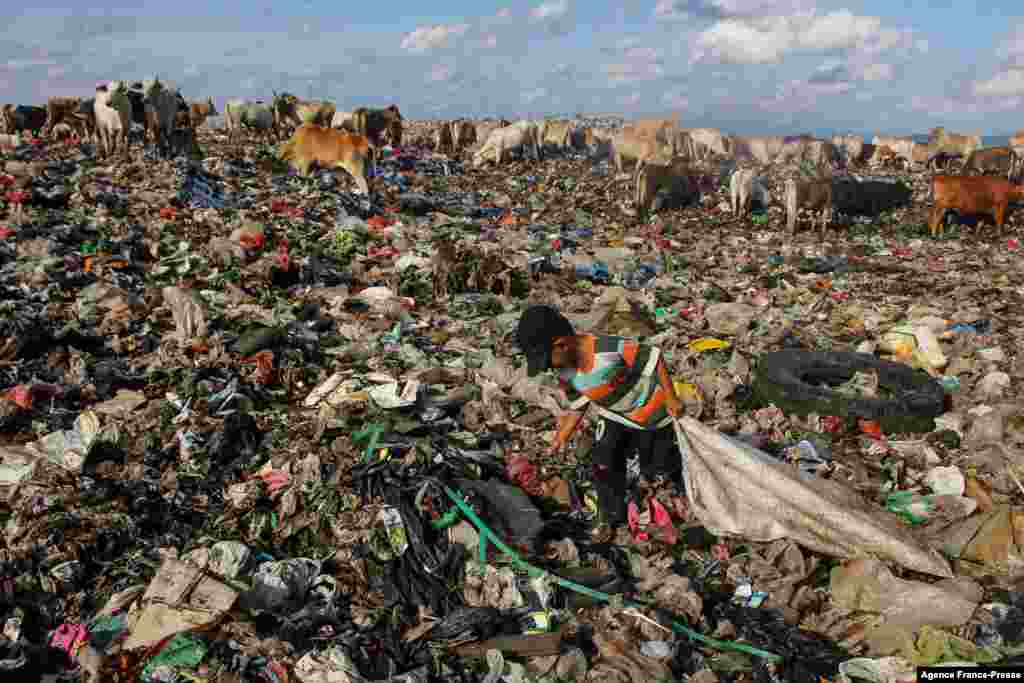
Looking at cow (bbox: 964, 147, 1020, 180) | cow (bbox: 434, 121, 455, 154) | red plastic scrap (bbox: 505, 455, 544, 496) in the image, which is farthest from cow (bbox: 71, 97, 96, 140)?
cow (bbox: 964, 147, 1020, 180)

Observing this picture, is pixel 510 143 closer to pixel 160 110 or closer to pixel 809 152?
pixel 160 110

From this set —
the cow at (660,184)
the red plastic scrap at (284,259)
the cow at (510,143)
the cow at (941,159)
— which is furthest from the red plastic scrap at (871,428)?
the cow at (941,159)

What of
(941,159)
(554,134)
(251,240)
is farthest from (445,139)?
(941,159)

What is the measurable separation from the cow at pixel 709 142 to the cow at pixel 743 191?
1695 cm

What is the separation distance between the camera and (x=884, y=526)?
→ 372cm

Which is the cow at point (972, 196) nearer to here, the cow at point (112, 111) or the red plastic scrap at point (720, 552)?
the red plastic scrap at point (720, 552)

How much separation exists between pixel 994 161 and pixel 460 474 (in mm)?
28400

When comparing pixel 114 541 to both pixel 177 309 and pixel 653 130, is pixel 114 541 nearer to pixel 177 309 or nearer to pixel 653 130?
pixel 177 309

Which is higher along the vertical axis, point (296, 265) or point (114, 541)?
point (296, 265)

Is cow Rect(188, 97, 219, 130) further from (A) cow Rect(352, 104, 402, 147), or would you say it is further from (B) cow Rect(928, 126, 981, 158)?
(B) cow Rect(928, 126, 981, 158)

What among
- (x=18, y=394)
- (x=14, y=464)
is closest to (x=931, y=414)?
(x=14, y=464)

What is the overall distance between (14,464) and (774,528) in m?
4.80

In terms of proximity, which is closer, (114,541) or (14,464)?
(114,541)

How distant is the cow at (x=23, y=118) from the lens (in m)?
19.9
